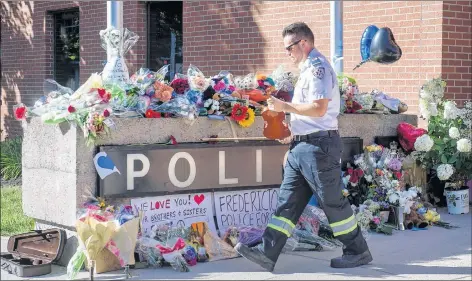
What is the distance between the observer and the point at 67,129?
6.20 m

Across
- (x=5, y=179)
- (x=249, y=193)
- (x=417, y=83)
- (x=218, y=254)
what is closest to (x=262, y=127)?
(x=249, y=193)

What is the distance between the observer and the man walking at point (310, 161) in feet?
19.1

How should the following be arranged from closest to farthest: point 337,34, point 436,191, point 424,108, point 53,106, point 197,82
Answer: point 53,106 → point 197,82 → point 424,108 → point 436,191 → point 337,34

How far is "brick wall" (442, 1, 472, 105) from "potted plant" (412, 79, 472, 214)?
0.62 metres

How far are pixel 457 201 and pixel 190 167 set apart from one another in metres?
3.64

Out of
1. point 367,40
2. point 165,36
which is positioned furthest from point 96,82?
point 165,36

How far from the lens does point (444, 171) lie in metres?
8.54

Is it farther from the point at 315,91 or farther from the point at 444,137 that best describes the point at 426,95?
the point at 315,91

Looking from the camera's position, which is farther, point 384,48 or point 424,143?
point 384,48

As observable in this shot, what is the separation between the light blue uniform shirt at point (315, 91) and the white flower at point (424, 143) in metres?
2.65

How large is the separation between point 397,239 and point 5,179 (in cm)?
643

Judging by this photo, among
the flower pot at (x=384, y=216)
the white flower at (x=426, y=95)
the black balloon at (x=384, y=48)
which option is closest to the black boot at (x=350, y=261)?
the flower pot at (x=384, y=216)

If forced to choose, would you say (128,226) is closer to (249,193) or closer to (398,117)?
(249,193)

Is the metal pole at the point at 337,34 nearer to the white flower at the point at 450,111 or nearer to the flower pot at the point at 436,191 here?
the white flower at the point at 450,111
